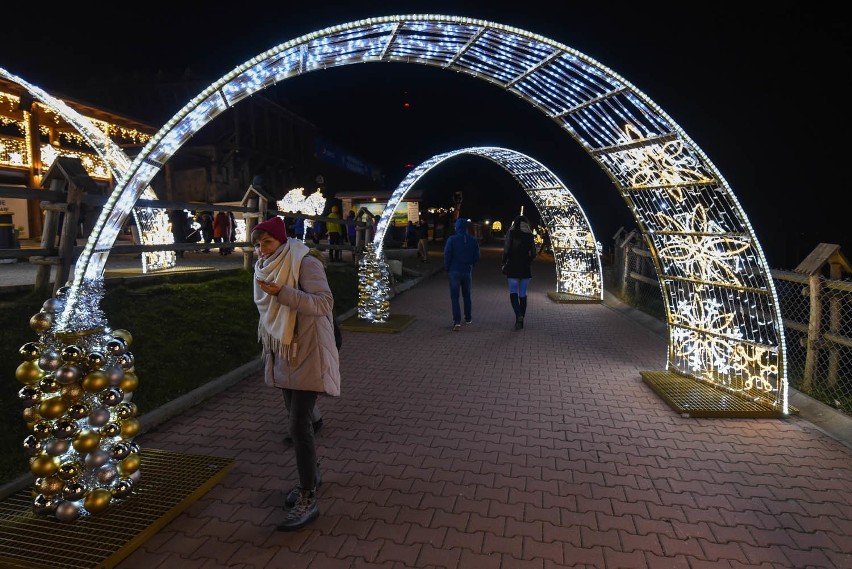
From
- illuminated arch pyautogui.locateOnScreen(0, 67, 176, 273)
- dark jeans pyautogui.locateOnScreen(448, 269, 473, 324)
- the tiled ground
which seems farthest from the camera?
dark jeans pyautogui.locateOnScreen(448, 269, 473, 324)

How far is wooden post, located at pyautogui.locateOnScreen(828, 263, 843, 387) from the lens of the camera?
17.4 feet

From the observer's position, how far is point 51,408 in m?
2.96

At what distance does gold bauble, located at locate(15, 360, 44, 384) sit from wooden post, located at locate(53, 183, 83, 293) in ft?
9.17

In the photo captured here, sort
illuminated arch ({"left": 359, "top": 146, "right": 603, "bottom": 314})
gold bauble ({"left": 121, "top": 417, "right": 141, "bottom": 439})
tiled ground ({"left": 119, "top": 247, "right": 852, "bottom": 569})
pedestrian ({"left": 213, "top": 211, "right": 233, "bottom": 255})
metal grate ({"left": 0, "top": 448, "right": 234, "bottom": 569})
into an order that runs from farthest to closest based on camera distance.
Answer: pedestrian ({"left": 213, "top": 211, "right": 233, "bottom": 255})
illuminated arch ({"left": 359, "top": 146, "right": 603, "bottom": 314})
gold bauble ({"left": 121, "top": 417, "right": 141, "bottom": 439})
tiled ground ({"left": 119, "top": 247, "right": 852, "bottom": 569})
metal grate ({"left": 0, "top": 448, "right": 234, "bottom": 569})

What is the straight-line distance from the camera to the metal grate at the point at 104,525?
2.73 m

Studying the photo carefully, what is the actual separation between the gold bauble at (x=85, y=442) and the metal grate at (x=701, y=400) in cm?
476

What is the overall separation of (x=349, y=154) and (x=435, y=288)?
3120 centimetres

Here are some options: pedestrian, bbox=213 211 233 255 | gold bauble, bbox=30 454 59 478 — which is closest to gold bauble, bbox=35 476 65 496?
gold bauble, bbox=30 454 59 478

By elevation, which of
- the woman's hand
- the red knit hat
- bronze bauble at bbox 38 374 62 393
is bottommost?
bronze bauble at bbox 38 374 62 393

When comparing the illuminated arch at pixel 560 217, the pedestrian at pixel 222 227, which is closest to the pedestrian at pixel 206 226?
the pedestrian at pixel 222 227

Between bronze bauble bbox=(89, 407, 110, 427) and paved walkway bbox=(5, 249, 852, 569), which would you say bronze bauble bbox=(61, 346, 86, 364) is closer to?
bronze bauble bbox=(89, 407, 110, 427)

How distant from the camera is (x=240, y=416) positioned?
489 centimetres

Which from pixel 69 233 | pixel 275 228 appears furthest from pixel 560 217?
pixel 275 228

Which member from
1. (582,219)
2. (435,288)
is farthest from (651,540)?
(435,288)
